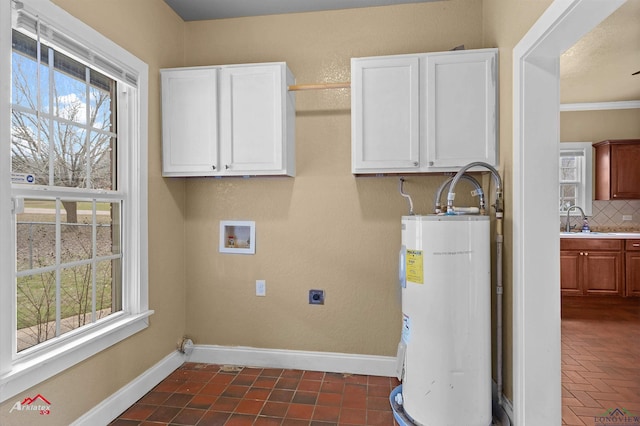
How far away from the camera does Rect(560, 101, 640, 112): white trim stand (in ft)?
16.4

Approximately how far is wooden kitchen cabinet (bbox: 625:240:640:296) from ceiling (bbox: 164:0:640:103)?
6.64 ft

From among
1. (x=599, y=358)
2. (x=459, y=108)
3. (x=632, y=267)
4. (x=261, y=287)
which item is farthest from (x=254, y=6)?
(x=632, y=267)

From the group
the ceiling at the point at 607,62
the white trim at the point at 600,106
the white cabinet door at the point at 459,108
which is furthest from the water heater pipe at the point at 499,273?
the white trim at the point at 600,106

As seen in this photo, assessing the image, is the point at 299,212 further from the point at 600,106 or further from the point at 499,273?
the point at 600,106

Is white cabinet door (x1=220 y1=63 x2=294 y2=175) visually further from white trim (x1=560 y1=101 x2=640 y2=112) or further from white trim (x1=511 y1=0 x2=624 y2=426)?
white trim (x1=560 y1=101 x2=640 y2=112)

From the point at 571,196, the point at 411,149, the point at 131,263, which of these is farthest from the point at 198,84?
the point at 571,196

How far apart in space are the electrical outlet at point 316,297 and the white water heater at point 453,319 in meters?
0.95

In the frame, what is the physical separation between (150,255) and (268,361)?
1.22m

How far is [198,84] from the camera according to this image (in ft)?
8.40

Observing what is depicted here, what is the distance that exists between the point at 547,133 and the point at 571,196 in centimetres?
428

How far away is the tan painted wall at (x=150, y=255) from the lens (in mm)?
1854

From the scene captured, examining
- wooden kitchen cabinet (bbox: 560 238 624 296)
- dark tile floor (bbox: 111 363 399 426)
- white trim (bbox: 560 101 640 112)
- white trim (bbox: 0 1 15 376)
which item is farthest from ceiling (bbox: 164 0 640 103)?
dark tile floor (bbox: 111 363 399 426)

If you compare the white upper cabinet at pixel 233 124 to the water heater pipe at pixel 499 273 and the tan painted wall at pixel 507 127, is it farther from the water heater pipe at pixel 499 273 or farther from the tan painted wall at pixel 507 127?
the tan painted wall at pixel 507 127

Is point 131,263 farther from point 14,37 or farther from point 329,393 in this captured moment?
point 329,393
